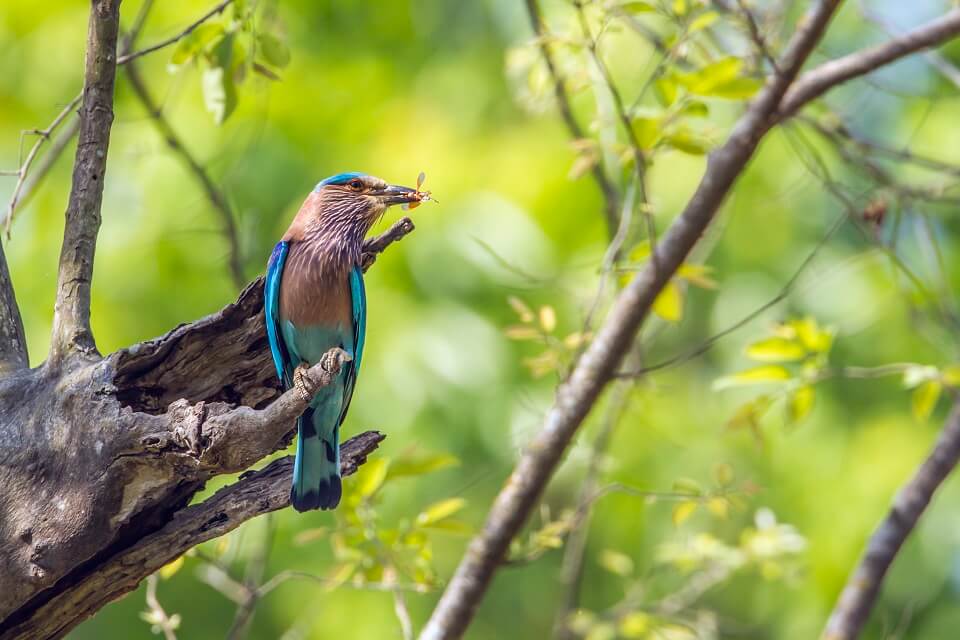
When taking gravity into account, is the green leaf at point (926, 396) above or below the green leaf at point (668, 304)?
below

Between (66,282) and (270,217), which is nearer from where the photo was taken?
(66,282)

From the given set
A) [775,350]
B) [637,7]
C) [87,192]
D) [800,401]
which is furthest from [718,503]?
[87,192]

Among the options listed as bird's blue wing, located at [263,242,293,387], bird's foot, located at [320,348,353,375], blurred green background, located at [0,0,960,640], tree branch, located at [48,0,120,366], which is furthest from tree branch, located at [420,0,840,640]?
blurred green background, located at [0,0,960,640]

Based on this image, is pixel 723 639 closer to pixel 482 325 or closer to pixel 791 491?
pixel 791 491

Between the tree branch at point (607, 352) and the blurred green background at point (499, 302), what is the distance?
293 centimetres

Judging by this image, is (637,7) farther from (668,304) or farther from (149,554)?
(149,554)

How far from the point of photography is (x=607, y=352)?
12.7 feet

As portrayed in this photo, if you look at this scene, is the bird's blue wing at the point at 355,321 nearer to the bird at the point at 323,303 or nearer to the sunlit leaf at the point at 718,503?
the bird at the point at 323,303

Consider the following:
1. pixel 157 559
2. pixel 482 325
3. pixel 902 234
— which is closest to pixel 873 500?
pixel 902 234

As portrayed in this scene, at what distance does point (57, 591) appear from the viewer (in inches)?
110

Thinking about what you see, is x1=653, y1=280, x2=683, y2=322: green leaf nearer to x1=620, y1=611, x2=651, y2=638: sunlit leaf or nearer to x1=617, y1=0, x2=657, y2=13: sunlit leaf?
x1=617, y1=0, x2=657, y2=13: sunlit leaf

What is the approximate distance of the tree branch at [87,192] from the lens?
9.46 feet

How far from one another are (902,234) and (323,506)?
571 centimetres

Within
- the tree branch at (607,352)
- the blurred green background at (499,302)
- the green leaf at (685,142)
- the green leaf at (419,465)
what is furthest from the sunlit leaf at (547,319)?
the blurred green background at (499,302)
